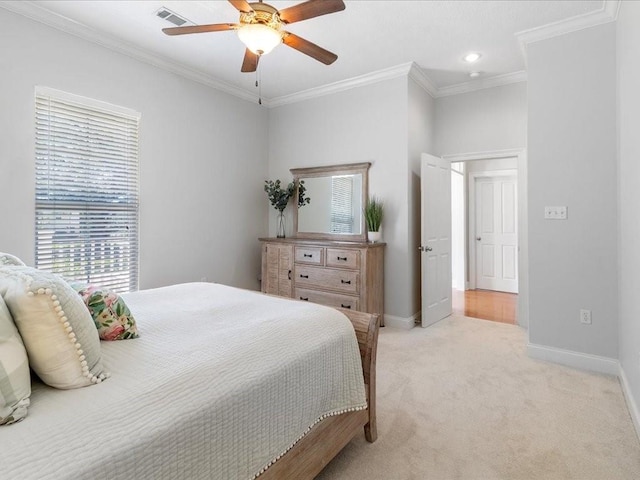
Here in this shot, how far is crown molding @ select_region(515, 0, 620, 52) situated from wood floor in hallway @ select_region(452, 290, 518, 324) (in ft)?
9.70

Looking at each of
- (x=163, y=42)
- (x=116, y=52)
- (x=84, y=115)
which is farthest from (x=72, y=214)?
(x=163, y=42)

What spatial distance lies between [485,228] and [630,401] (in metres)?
4.35

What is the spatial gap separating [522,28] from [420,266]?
8.08ft

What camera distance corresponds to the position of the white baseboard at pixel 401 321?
12.8 ft

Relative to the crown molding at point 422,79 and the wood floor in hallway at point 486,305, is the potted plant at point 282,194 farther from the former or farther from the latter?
the wood floor in hallway at point 486,305

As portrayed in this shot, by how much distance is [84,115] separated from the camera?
303 cm

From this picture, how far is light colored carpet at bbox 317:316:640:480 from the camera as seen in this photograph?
1692 millimetres

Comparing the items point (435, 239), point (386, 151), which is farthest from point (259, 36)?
point (435, 239)

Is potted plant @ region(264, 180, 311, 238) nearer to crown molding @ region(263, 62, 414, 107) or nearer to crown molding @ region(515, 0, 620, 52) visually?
crown molding @ region(263, 62, 414, 107)

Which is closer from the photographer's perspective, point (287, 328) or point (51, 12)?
point (287, 328)

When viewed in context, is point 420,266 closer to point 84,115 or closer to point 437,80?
point 437,80

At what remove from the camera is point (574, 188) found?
9.32 ft

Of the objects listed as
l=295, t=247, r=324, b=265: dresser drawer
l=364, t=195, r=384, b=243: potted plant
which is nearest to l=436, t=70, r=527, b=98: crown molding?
l=364, t=195, r=384, b=243: potted plant

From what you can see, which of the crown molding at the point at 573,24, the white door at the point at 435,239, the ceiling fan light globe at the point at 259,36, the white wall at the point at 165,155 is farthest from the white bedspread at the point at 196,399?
the crown molding at the point at 573,24
